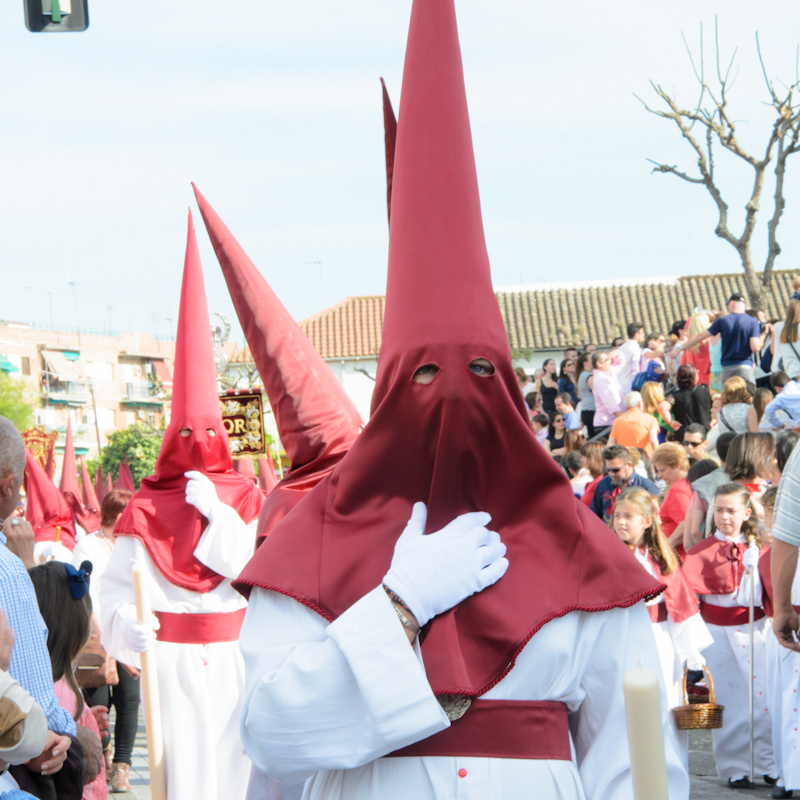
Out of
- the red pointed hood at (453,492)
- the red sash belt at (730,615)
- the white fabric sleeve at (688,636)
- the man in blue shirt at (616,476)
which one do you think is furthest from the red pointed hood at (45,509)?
the red pointed hood at (453,492)

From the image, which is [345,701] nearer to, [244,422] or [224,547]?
[224,547]

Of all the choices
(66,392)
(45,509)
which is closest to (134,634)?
(45,509)

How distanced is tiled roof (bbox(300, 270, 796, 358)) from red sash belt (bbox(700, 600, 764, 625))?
3138cm

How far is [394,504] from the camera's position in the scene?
2.40 metres

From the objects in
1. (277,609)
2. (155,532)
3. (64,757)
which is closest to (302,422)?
(155,532)

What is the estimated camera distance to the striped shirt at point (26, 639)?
2.83 meters

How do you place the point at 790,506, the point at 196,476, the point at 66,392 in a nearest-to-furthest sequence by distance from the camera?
1. the point at 790,506
2. the point at 196,476
3. the point at 66,392

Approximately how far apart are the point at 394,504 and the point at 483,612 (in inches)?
12.4

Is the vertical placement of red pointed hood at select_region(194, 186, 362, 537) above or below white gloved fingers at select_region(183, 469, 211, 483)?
above

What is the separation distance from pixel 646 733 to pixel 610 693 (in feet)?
4.22

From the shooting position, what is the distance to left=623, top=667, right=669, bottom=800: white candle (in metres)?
1.05

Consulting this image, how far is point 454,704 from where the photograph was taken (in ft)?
7.29

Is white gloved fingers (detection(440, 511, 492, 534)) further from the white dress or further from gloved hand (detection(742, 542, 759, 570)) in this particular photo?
the white dress

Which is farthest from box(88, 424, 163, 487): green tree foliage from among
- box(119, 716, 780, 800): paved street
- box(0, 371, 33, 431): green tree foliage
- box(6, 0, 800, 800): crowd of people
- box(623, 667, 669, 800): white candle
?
box(623, 667, 669, 800): white candle
